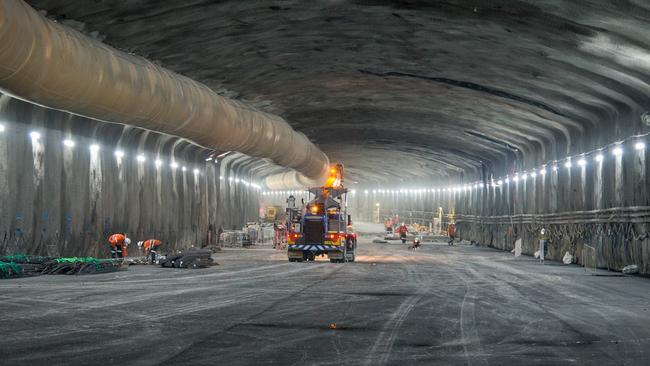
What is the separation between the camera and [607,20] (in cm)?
1741

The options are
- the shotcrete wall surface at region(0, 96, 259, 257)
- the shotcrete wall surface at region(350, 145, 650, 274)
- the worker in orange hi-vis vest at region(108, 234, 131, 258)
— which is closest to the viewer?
the shotcrete wall surface at region(0, 96, 259, 257)

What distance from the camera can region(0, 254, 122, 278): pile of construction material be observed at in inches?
882

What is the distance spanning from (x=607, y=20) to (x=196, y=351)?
11.2m

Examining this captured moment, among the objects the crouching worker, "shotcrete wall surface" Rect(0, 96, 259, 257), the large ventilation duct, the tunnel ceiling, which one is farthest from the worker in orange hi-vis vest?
the tunnel ceiling

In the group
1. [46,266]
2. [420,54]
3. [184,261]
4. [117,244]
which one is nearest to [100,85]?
[46,266]

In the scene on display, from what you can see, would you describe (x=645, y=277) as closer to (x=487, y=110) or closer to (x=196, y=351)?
(x=487, y=110)

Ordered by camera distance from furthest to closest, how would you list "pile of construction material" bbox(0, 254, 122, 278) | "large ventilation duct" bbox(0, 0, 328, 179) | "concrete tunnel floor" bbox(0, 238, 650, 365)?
"pile of construction material" bbox(0, 254, 122, 278) < "large ventilation duct" bbox(0, 0, 328, 179) < "concrete tunnel floor" bbox(0, 238, 650, 365)

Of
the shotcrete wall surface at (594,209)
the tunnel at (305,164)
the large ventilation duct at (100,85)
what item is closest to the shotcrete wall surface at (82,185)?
the tunnel at (305,164)

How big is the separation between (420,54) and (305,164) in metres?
18.1

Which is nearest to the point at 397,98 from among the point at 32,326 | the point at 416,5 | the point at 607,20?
the point at 416,5

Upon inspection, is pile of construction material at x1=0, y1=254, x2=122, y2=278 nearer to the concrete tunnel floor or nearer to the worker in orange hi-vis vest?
the concrete tunnel floor

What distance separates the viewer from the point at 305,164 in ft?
140

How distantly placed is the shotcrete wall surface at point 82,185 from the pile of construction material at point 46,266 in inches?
27.9

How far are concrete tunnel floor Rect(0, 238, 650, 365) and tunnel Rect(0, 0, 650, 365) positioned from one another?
74mm
